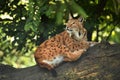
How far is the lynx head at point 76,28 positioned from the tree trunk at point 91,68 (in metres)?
0.22

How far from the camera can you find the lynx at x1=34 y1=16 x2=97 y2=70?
514cm

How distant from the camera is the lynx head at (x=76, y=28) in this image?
5.16 metres

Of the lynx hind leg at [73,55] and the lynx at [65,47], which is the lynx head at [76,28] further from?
the lynx hind leg at [73,55]

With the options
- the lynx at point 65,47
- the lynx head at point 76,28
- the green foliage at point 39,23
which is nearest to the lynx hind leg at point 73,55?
the lynx at point 65,47

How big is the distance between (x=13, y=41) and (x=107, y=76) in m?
1.92

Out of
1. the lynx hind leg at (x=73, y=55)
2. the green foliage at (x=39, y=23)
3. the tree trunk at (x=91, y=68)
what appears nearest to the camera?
the tree trunk at (x=91, y=68)

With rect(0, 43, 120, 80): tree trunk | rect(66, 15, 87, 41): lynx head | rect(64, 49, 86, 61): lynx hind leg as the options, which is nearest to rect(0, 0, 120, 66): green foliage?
rect(66, 15, 87, 41): lynx head

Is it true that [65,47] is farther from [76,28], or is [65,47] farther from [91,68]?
[91,68]

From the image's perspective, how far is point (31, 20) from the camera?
512 centimetres

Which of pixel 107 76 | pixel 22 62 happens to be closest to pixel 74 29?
Result: pixel 107 76

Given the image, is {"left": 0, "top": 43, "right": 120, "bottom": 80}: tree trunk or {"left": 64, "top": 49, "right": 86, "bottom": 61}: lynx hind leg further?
{"left": 64, "top": 49, "right": 86, "bottom": 61}: lynx hind leg

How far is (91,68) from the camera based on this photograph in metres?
4.98

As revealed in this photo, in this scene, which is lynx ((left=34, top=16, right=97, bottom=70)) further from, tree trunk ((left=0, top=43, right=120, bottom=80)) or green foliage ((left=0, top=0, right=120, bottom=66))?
green foliage ((left=0, top=0, right=120, bottom=66))

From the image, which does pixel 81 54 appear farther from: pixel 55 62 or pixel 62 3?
pixel 62 3
